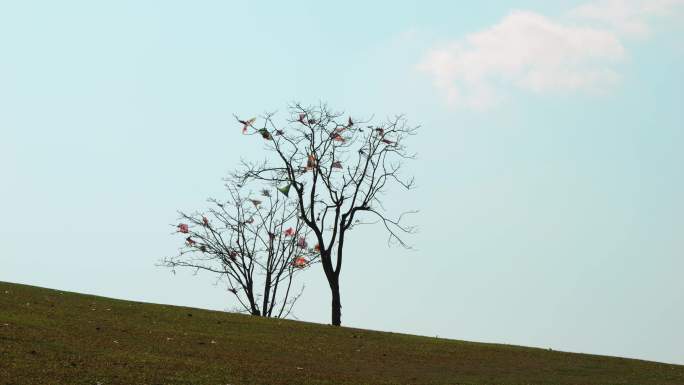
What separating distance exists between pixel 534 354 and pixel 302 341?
8886 millimetres

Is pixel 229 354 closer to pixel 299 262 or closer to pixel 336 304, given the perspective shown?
pixel 336 304

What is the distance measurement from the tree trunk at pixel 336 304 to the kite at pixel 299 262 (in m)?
10.6

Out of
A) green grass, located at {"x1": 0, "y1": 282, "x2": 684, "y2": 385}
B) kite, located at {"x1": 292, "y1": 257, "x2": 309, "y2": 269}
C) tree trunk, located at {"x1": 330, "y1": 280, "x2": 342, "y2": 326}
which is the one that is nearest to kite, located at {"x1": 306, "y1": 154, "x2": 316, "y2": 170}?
tree trunk, located at {"x1": 330, "y1": 280, "x2": 342, "y2": 326}

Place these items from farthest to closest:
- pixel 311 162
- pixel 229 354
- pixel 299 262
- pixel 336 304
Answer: pixel 299 262 < pixel 311 162 < pixel 336 304 < pixel 229 354

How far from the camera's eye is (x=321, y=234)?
4441cm

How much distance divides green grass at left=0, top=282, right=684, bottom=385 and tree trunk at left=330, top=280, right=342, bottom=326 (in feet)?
27.5

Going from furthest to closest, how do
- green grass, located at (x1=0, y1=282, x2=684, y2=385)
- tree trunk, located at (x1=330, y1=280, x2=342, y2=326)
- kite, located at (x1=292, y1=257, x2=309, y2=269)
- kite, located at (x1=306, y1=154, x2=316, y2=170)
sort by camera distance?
kite, located at (x1=292, y1=257, x2=309, y2=269)
kite, located at (x1=306, y1=154, x2=316, y2=170)
tree trunk, located at (x1=330, y1=280, x2=342, y2=326)
green grass, located at (x1=0, y1=282, x2=684, y2=385)

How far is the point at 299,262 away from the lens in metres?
54.9

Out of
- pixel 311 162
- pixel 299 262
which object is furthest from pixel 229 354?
pixel 299 262

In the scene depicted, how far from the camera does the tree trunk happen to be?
43344mm

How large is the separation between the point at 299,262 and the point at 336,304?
11.5 m

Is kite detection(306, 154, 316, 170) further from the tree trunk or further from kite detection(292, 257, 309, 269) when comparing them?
kite detection(292, 257, 309, 269)

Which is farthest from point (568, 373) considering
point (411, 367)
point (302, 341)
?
point (302, 341)

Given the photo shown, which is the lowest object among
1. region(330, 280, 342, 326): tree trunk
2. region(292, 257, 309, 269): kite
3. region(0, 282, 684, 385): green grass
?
region(0, 282, 684, 385): green grass
